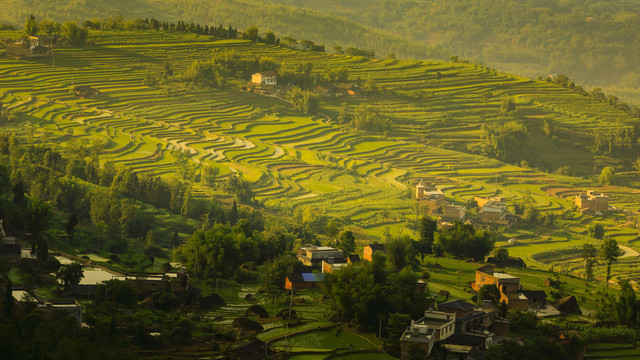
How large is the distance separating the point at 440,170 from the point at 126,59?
91.1 ft

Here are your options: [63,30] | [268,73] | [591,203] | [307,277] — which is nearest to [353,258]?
[307,277]

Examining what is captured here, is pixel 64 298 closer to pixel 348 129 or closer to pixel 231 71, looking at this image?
pixel 348 129

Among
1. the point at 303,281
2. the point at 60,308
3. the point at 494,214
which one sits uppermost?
the point at 60,308

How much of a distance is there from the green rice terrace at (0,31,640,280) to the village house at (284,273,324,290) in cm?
1523

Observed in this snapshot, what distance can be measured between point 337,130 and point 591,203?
2031cm

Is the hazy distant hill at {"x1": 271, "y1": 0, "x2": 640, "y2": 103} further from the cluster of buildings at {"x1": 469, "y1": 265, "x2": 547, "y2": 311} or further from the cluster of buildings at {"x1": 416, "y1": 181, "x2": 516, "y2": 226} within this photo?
the cluster of buildings at {"x1": 469, "y1": 265, "x2": 547, "y2": 311}

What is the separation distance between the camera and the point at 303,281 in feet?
121

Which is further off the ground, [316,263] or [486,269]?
[486,269]

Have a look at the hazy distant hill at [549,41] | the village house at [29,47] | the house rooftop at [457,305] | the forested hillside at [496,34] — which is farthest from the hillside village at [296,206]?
the hazy distant hill at [549,41]

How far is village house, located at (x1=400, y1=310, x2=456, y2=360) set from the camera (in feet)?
94.6

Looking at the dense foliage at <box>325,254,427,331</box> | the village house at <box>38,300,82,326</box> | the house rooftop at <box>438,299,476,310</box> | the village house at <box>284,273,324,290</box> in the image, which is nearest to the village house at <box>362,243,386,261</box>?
the village house at <box>284,273,324,290</box>

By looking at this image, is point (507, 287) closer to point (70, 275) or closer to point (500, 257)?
point (500, 257)

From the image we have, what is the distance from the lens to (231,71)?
270 feet

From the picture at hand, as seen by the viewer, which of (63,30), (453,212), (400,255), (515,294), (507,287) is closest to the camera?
(515,294)
